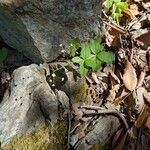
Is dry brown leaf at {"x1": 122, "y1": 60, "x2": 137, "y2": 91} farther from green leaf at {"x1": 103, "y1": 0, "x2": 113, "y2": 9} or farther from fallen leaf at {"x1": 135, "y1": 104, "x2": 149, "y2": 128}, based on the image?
green leaf at {"x1": 103, "y1": 0, "x2": 113, "y2": 9}

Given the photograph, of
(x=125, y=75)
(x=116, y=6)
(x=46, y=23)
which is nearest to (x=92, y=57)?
(x=125, y=75)

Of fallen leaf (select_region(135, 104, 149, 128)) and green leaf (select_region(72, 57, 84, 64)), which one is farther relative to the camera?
green leaf (select_region(72, 57, 84, 64))

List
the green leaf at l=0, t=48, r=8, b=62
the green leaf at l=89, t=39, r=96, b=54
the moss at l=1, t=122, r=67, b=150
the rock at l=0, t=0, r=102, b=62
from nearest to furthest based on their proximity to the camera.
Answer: the rock at l=0, t=0, r=102, b=62 → the moss at l=1, t=122, r=67, b=150 → the green leaf at l=89, t=39, r=96, b=54 → the green leaf at l=0, t=48, r=8, b=62

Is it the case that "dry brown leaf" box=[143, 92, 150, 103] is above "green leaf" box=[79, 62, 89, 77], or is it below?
below

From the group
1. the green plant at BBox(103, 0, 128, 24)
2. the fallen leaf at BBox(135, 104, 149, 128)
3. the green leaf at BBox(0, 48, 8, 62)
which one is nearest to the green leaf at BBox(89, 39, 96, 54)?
the green plant at BBox(103, 0, 128, 24)

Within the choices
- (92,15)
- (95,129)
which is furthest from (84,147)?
(92,15)

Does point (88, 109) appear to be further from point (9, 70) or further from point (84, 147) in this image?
point (9, 70)
